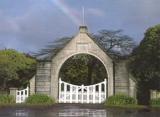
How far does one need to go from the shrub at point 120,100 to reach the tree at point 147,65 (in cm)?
268

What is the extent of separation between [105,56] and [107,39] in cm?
1734

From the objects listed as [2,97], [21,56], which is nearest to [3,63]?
[21,56]

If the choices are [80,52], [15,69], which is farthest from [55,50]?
[15,69]

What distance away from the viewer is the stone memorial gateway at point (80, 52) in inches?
1475

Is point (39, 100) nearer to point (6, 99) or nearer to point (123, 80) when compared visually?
point (6, 99)

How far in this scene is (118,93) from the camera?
1459 inches

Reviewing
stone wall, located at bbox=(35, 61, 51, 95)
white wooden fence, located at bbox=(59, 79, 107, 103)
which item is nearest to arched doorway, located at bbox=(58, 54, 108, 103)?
white wooden fence, located at bbox=(59, 79, 107, 103)

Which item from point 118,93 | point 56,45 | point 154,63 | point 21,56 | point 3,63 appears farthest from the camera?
point 21,56

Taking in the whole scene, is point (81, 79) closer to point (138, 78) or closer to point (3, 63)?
point (3, 63)

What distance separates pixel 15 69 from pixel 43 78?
18.7 meters

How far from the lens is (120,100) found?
35812 millimetres

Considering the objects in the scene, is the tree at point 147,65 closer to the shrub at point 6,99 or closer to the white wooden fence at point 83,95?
the white wooden fence at point 83,95

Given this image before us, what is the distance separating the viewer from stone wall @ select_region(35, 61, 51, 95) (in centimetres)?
3791

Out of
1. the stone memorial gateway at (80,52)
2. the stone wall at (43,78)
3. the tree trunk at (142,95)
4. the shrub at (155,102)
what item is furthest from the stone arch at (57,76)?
the shrub at (155,102)
